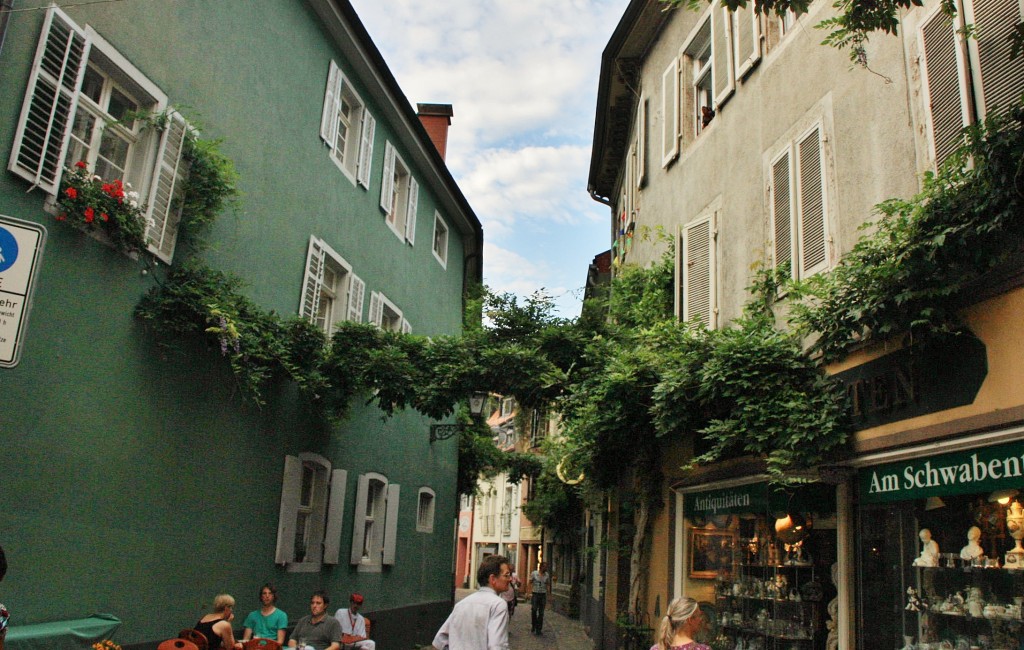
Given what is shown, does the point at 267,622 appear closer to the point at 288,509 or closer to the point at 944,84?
the point at 288,509

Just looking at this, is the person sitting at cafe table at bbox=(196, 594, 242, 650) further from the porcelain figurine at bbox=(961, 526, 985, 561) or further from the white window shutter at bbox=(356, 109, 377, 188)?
the white window shutter at bbox=(356, 109, 377, 188)

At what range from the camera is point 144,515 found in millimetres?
8578

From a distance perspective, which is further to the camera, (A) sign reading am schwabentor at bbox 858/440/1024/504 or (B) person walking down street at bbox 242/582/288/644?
(B) person walking down street at bbox 242/582/288/644

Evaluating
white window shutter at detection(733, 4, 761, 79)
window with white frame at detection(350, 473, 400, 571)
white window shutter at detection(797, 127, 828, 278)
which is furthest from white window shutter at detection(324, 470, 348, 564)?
white window shutter at detection(733, 4, 761, 79)

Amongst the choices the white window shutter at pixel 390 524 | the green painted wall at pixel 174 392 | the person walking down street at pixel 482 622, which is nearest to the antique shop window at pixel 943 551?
the person walking down street at pixel 482 622

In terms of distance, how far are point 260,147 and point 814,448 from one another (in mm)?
7553

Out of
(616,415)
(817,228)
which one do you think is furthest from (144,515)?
(817,228)

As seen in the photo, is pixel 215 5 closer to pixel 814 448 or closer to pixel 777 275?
pixel 777 275

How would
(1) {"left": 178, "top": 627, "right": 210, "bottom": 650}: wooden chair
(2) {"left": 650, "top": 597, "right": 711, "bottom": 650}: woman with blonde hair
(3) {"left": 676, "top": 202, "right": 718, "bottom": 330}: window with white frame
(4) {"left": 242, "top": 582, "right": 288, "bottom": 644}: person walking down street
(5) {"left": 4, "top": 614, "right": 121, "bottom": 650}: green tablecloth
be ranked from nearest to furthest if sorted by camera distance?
(2) {"left": 650, "top": 597, "right": 711, "bottom": 650}: woman with blonde hair
(5) {"left": 4, "top": 614, "right": 121, "bottom": 650}: green tablecloth
(1) {"left": 178, "top": 627, "right": 210, "bottom": 650}: wooden chair
(4) {"left": 242, "top": 582, "right": 288, "bottom": 644}: person walking down street
(3) {"left": 676, "top": 202, "right": 718, "bottom": 330}: window with white frame

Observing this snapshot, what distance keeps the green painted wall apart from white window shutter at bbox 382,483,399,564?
1.07m

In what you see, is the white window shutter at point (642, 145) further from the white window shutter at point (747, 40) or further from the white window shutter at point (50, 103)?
the white window shutter at point (50, 103)

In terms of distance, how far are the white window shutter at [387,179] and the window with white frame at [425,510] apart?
6.26m

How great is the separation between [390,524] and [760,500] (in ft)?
29.3

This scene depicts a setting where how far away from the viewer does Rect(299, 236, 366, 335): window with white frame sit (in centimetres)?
1276
